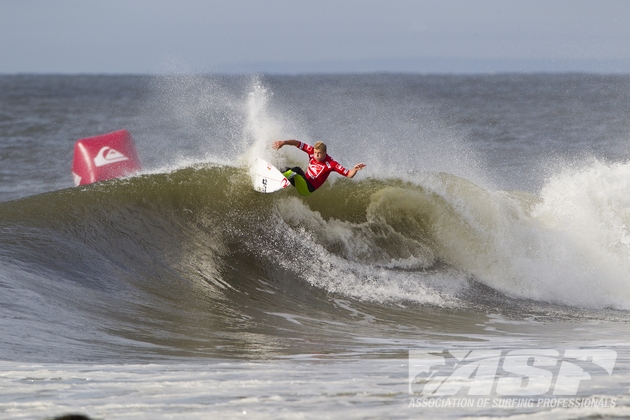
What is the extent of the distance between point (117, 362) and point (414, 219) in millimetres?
6652

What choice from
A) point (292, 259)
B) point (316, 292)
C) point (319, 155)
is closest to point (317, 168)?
point (319, 155)

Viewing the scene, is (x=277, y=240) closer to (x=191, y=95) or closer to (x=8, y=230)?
(x=8, y=230)

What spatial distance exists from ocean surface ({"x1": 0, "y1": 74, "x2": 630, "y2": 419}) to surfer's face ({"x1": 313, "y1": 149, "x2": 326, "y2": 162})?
107 cm

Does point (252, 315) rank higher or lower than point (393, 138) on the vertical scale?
lower

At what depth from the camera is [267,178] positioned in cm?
1039

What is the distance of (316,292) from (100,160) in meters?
6.27

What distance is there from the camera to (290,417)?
4191 millimetres

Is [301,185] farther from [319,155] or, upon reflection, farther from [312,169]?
[319,155]

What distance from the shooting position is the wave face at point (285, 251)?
24.9ft

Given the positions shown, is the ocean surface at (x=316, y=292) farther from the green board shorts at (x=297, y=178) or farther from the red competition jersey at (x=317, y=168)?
the red competition jersey at (x=317, y=168)

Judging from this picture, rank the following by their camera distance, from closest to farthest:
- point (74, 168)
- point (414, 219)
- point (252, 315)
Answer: point (252, 315), point (414, 219), point (74, 168)

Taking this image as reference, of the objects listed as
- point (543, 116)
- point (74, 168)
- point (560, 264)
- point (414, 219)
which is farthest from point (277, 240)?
point (543, 116)

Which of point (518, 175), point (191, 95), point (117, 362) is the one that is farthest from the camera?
point (191, 95)

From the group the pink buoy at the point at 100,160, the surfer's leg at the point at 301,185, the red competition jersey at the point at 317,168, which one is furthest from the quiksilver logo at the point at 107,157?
the red competition jersey at the point at 317,168
